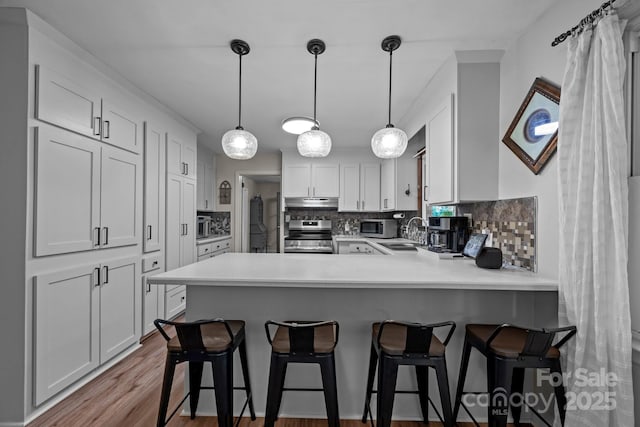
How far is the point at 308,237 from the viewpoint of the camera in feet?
16.0

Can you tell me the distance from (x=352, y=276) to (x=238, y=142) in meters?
1.18

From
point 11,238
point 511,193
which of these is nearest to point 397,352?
point 511,193

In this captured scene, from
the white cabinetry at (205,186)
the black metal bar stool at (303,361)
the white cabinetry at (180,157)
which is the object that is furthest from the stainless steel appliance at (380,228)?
the black metal bar stool at (303,361)

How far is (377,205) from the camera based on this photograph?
4.75 metres

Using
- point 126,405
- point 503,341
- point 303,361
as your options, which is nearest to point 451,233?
point 503,341

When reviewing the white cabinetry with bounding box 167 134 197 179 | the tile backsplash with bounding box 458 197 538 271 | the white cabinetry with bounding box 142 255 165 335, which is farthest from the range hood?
the tile backsplash with bounding box 458 197 538 271

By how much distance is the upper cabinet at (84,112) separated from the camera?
1.76 m

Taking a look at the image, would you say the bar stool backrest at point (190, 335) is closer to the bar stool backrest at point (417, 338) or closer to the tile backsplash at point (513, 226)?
the bar stool backrest at point (417, 338)

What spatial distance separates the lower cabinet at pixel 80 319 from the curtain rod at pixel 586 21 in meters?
3.13

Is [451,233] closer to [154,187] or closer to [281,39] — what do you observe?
[281,39]

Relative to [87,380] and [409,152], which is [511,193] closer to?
[409,152]

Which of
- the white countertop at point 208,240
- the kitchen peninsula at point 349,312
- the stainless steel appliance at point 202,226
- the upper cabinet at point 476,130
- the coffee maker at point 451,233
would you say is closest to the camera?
the kitchen peninsula at point 349,312

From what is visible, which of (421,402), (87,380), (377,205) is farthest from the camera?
(377,205)

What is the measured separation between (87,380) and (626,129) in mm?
3531
